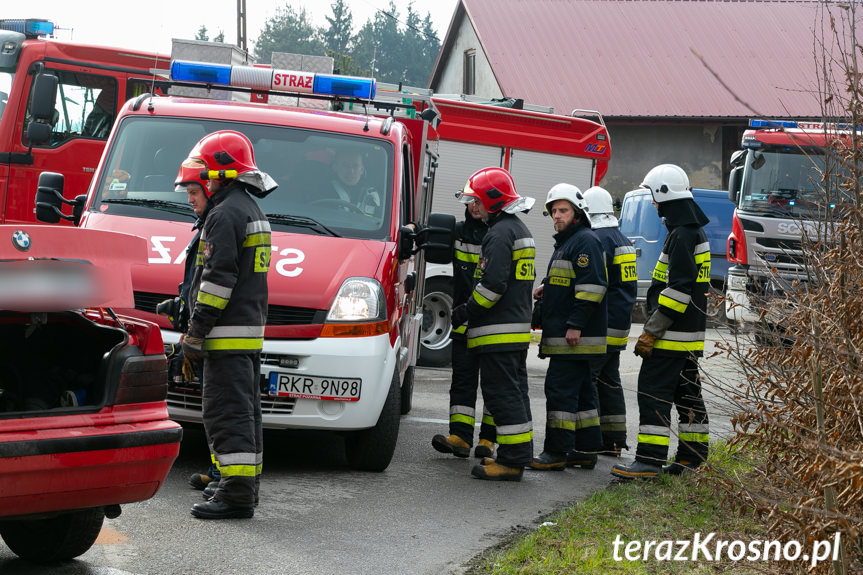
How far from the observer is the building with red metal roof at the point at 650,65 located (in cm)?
2994

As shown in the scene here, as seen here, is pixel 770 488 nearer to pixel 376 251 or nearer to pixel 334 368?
pixel 334 368

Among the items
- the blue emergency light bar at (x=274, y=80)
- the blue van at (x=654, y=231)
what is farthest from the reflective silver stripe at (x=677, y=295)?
the blue van at (x=654, y=231)

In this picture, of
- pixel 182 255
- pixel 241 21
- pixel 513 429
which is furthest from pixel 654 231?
pixel 182 255

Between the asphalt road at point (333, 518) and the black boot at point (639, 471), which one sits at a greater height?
the black boot at point (639, 471)

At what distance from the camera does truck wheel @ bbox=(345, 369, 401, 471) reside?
672 cm

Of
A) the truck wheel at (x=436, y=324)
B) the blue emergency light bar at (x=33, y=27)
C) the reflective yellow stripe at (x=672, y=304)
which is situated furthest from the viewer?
the truck wheel at (x=436, y=324)

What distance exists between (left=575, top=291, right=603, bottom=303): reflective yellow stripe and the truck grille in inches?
75.7

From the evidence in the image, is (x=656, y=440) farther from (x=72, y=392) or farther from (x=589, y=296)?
→ (x=72, y=392)

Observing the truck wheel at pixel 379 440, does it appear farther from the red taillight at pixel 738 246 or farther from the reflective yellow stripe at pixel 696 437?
the red taillight at pixel 738 246

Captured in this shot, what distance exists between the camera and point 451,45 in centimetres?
3753

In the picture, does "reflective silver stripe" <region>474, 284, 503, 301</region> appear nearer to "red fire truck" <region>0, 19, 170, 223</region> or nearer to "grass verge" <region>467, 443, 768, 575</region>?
"grass verge" <region>467, 443, 768, 575</region>

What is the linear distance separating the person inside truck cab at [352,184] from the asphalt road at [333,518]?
67.4 inches

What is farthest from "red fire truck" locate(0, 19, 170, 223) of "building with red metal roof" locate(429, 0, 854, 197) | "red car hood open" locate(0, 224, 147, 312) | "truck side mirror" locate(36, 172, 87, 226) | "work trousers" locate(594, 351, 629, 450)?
"building with red metal roof" locate(429, 0, 854, 197)

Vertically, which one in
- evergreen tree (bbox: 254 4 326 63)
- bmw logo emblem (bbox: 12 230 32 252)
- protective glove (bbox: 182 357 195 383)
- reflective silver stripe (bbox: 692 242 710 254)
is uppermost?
evergreen tree (bbox: 254 4 326 63)
